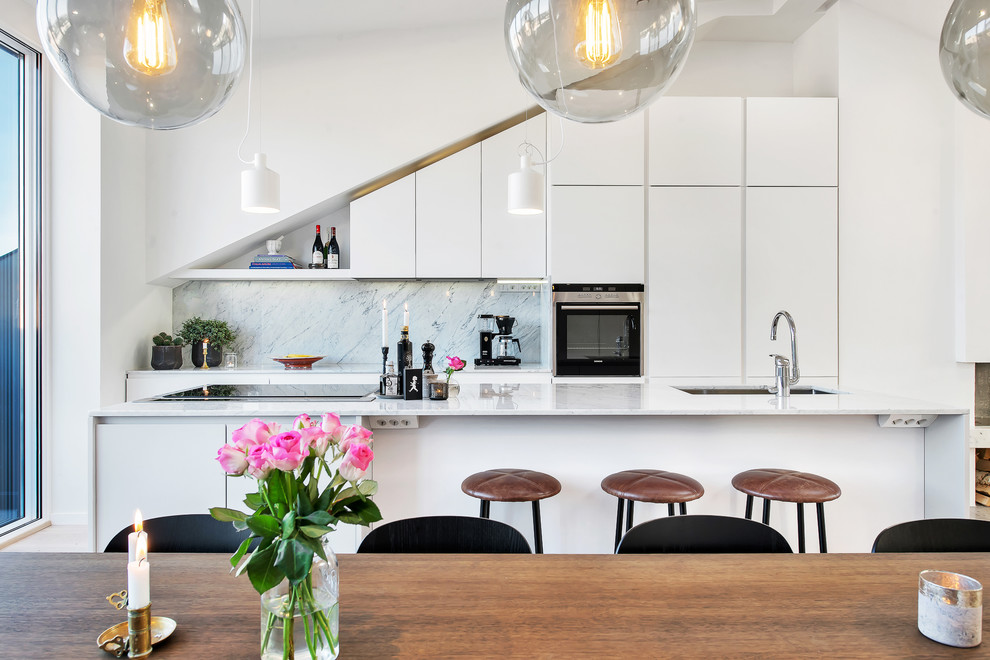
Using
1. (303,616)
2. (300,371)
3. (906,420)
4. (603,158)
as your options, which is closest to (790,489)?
(906,420)

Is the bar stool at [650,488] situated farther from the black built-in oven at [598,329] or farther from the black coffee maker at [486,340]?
the black coffee maker at [486,340]

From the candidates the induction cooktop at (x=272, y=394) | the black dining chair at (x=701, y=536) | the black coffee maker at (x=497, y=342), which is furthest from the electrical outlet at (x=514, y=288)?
the black dining chair at (x=701, y=536)

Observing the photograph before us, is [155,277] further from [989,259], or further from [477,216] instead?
[989,259]

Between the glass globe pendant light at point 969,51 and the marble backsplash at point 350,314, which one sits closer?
the glass globe pendant light at point 969,51

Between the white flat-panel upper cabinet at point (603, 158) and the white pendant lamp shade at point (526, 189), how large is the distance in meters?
0.98

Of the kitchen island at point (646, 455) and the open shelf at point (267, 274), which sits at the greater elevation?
the open shelf at point (267, 274)

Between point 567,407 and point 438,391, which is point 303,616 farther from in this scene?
point 438,391

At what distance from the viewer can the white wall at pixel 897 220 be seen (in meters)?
3.84

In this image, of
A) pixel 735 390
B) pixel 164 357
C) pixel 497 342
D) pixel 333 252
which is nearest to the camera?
pixel 735 390

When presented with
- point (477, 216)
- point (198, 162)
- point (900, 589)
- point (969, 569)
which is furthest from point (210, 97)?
point (198, 162)

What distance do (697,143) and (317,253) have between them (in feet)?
8.98

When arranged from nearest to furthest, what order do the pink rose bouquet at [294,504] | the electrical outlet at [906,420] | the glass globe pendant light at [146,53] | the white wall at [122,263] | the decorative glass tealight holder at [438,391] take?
the pink rose bouquet at [294,504] < the glass globe pendant light at [146,53] < the electrical outlet at [906,420] < the decorative glass tealight holder at [438,391] < the white wall at [122,263]

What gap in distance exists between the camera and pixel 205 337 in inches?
166

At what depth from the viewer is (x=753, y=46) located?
14.6 ft
